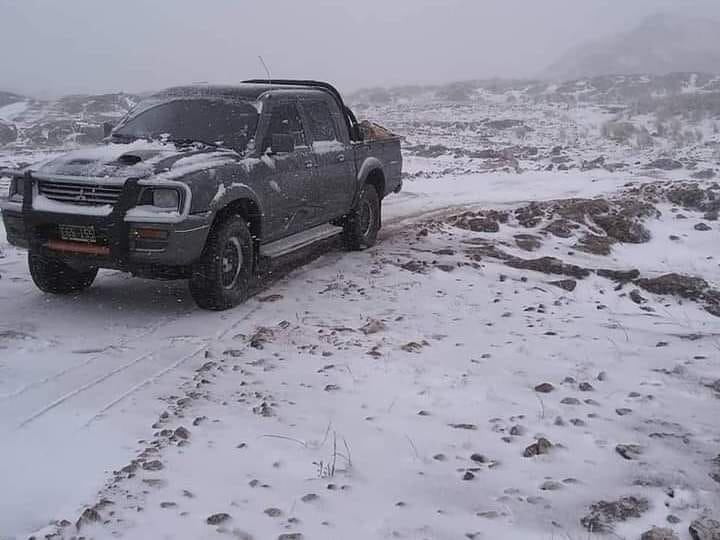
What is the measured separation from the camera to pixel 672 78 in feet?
142

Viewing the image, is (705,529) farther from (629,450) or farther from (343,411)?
(343,411)

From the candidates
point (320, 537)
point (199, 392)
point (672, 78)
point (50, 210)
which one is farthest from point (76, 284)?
point (672, 78)

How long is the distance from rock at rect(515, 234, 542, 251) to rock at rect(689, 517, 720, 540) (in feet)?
21.4

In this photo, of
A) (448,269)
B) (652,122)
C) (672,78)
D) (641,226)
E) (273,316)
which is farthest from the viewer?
(672,78)

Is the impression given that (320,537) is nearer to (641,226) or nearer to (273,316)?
(273,316)

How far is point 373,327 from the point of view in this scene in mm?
5500

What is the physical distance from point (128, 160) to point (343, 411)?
298cm

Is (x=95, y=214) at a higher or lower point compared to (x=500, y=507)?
higher

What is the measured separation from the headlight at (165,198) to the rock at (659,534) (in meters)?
3.97

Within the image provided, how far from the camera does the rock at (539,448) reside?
11.3 feet

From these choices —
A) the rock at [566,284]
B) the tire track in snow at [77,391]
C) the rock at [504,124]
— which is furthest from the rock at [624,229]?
the rock at [504,124]

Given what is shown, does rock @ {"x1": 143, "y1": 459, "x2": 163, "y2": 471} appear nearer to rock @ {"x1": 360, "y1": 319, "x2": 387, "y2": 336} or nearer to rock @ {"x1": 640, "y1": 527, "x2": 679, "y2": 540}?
rock @ {"x1": 640, "y1": 527, "x2": 679, "y2": 540}

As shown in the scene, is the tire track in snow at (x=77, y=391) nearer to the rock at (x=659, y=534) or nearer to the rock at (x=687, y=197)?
the rock at (x=659, y=534)

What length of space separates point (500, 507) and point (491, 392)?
1.29 metres
